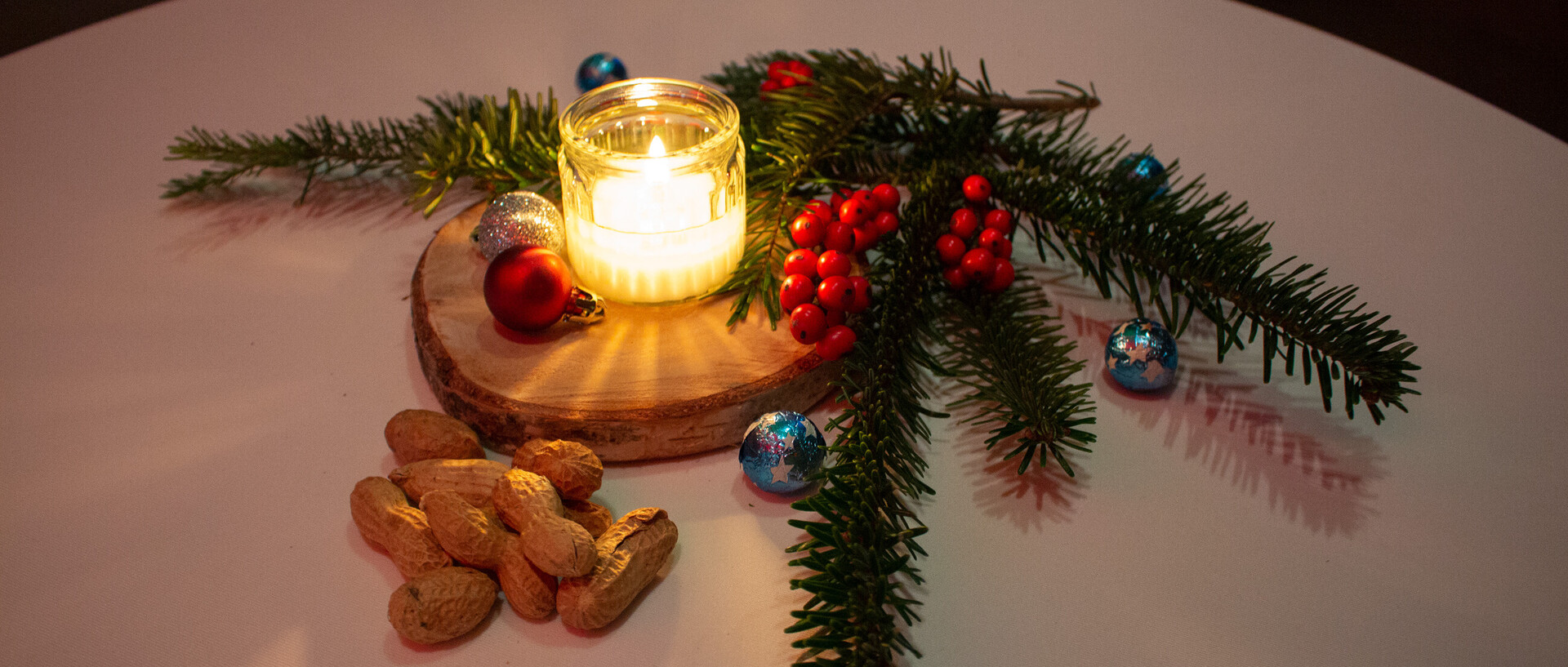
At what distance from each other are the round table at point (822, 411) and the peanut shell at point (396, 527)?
0.08ft

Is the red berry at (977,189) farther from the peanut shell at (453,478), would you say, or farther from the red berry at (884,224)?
the peanut shell at (453,478)

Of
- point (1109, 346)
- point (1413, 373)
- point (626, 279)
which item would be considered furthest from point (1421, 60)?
point (626, 279)

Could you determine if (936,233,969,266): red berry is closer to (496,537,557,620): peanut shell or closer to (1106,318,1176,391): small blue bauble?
(1106,318,1176,391): small blue bauble

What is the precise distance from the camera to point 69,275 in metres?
1.00

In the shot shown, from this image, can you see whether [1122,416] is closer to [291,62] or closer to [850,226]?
[850,226]

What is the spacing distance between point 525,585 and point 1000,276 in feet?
1.51

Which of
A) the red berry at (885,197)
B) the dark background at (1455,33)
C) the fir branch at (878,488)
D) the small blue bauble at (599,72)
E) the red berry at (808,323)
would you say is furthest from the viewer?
the dark background at (1455,33)

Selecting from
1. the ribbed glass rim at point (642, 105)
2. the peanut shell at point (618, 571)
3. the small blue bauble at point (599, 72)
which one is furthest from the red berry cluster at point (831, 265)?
the small blue bauble at point (599, 72)

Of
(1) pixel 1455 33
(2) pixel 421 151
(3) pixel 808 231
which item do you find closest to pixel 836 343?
(3) pixel 808 231

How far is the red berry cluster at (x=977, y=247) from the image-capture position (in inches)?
34.6

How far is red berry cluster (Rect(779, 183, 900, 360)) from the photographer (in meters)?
0.83

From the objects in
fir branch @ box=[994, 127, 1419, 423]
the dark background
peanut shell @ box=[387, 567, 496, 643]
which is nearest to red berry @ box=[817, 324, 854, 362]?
fir branch @ box=[994, 127, 1419, 423]

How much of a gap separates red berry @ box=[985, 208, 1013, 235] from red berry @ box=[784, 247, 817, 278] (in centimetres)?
16

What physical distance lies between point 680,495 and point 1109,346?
1.22 feet
